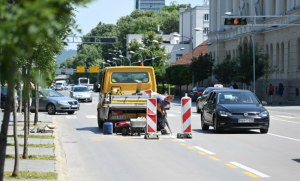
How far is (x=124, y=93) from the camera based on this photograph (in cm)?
2080

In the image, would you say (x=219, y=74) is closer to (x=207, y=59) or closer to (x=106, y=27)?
(x=207, y=59)

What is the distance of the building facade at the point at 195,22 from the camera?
115 m

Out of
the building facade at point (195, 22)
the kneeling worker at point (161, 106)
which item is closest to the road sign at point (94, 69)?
the building facade at point (195, 22)

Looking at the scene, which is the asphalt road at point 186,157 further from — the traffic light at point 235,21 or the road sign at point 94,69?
the road sign at point 94,69

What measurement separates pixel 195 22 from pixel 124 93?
315 feet

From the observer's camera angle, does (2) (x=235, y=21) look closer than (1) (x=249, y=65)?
Yes

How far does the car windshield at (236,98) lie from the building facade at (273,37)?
19.9 metres

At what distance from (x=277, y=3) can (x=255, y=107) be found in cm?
3851

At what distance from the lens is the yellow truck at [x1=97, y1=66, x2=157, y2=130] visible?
2025 cm

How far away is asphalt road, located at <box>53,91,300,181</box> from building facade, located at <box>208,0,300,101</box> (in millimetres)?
23613

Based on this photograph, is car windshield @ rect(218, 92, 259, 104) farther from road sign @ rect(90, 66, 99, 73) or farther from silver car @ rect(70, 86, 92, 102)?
road sign @ rect(90, 66, 99, 73)

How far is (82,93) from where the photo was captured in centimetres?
5600

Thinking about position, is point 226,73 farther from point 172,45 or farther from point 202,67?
point 172,45

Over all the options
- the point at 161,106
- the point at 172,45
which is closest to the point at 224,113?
the point at 161,106
